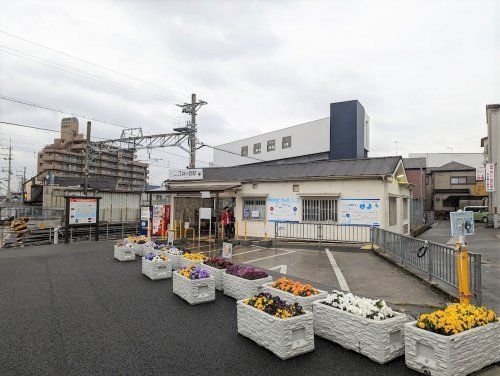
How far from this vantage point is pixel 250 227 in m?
18.6

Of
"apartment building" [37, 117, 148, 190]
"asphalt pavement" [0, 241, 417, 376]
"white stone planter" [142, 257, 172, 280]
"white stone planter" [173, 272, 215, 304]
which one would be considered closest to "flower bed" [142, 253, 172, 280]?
"white stone planter" [142, 257, 172, 280]

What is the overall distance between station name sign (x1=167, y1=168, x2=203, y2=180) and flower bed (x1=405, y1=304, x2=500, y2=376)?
17.3m

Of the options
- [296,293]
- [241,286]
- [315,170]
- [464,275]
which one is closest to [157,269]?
[241,286]

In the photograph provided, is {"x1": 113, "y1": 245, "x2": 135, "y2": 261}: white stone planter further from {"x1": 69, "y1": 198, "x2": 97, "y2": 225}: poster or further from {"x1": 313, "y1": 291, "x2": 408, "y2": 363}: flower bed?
{"x1": 313, "y1": 291, "x2": 408, "y2": 363}: flower bed

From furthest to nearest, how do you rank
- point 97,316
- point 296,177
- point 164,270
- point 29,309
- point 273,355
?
point 296,177, point 164,270, point 29,309, point 97,316, point 273,355

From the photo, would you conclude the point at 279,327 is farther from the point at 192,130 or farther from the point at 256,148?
the point at 256,148

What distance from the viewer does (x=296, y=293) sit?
5.96m

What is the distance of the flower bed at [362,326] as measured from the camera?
4535 millimetres

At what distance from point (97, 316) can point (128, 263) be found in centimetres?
589

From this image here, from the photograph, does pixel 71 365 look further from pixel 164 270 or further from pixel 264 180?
pixel 264 180

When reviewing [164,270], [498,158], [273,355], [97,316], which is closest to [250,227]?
[164,270]

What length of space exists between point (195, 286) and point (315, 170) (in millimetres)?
12412

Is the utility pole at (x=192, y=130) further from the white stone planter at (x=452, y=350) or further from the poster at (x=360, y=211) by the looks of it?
the white stone planter at (x=452, y=350)

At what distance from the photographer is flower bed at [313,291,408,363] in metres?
4.54
